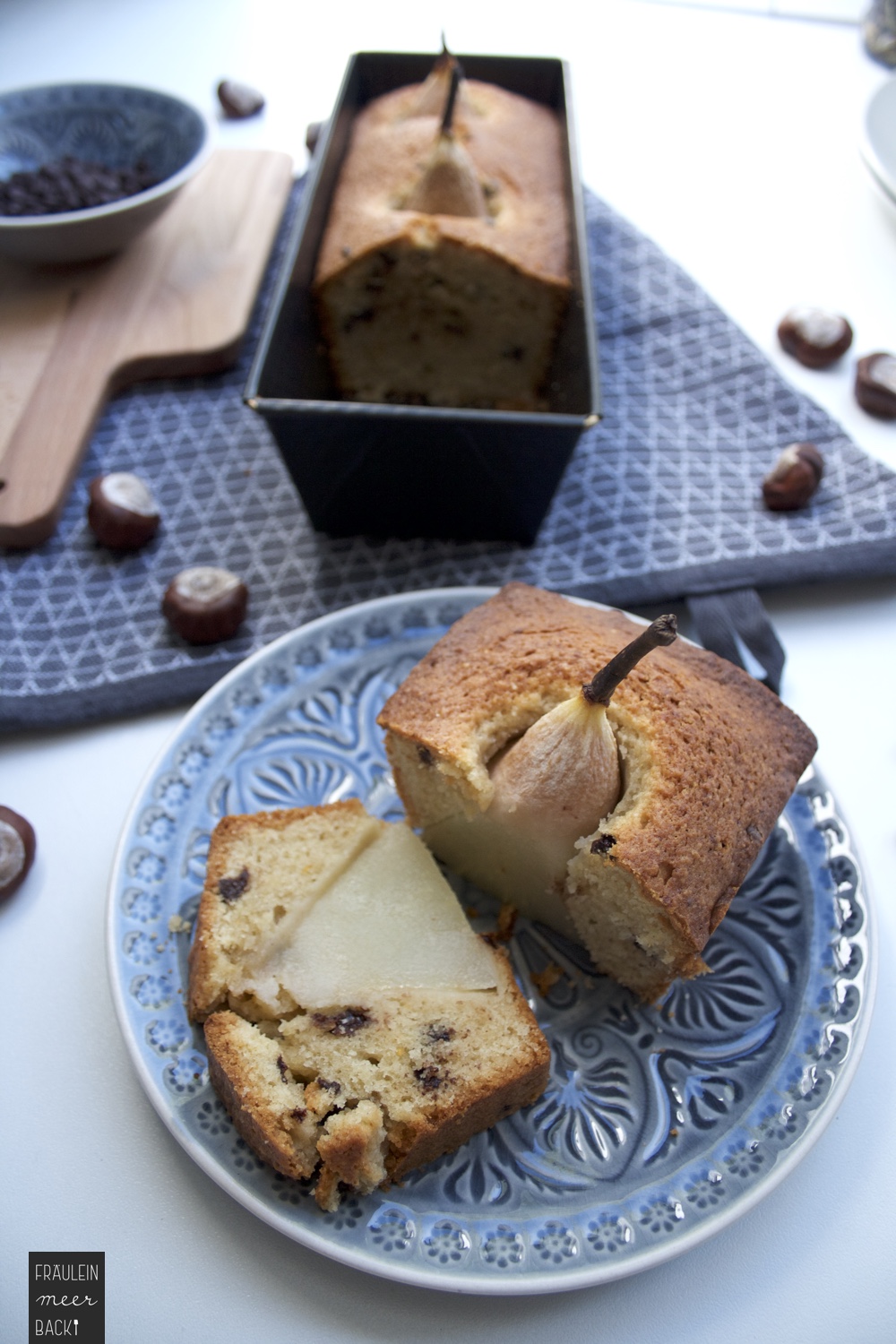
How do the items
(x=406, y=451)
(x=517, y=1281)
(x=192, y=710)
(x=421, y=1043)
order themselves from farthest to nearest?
1. (x=406, y=451)
2. (x=192, y=710)
3. (x=421, y=1043)
4. (x=517, y=1281)

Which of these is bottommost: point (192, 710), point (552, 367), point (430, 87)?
point (192, 710)

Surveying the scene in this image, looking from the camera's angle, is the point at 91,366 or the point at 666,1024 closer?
the point at 666,1024

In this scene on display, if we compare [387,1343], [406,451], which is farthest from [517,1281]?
[406,451]

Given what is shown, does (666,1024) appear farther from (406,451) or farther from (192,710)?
(406,451)

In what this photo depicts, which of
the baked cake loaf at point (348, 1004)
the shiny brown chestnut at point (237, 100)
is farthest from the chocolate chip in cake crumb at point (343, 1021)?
the shiny brown chestnut at point (237, 100)

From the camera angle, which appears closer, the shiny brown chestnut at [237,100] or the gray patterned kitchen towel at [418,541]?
the gray patterned kitchen towel at [418,541]

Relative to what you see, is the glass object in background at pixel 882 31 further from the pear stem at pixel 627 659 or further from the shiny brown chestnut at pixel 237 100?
the pear stem at pixel 627 659
